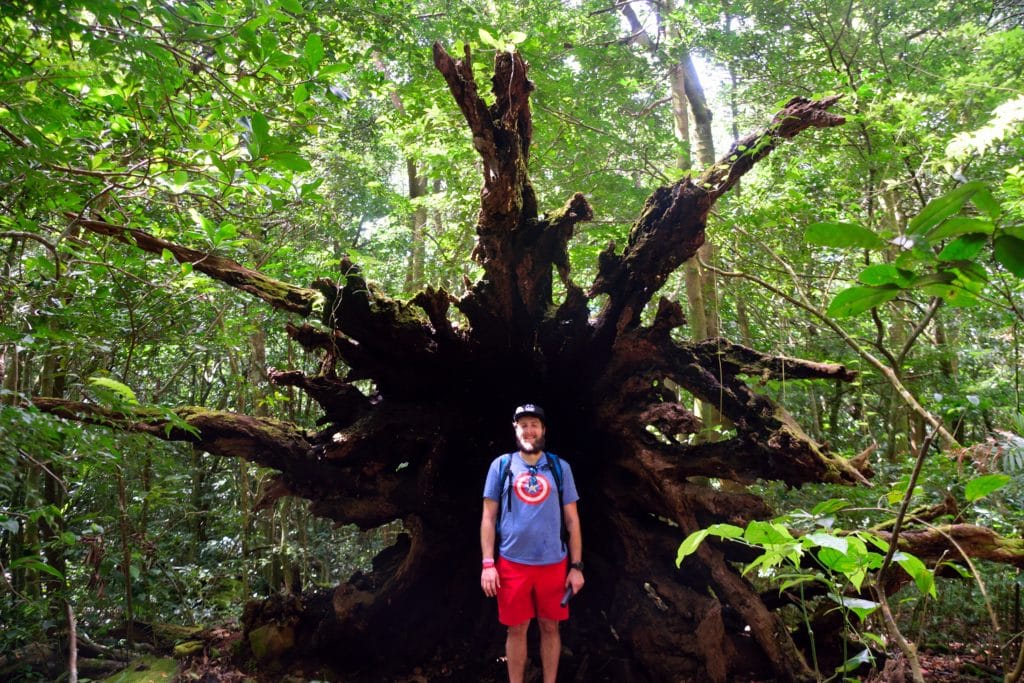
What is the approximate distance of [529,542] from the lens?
3.83 m

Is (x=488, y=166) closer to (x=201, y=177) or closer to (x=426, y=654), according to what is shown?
(x=201, y=177)

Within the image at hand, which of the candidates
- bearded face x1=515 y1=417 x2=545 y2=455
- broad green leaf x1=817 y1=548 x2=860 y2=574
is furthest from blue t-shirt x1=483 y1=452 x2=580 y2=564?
broad green leaf x1=817 y1=548 x2=860 y2=574

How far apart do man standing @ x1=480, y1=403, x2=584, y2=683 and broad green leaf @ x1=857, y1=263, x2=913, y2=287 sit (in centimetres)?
295

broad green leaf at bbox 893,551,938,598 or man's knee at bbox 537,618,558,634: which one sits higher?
broad green leaf at bbox 893,551,938,598

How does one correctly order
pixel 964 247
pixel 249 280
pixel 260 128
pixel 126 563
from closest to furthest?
pixel 964 247, pixel 260 128, pixel 249 280, pixel 126 563

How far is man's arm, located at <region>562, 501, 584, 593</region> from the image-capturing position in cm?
391

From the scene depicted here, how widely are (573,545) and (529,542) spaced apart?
34 centimetres

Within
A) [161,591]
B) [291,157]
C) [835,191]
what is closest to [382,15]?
[291,157]

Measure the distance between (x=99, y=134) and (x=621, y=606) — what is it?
15.6ft

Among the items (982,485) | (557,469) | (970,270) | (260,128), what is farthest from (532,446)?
(970,270)

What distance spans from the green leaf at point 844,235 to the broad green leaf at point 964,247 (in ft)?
0.41

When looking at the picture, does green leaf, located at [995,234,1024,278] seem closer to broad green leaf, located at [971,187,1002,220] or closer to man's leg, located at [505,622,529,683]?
broad green leaf, located at [971,187,1002,220]

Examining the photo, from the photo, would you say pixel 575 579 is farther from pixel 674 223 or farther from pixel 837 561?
pixel 837 561

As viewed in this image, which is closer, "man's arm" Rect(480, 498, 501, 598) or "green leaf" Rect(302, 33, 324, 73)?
"green leaf" Rect(302, 33, 324, 73)
